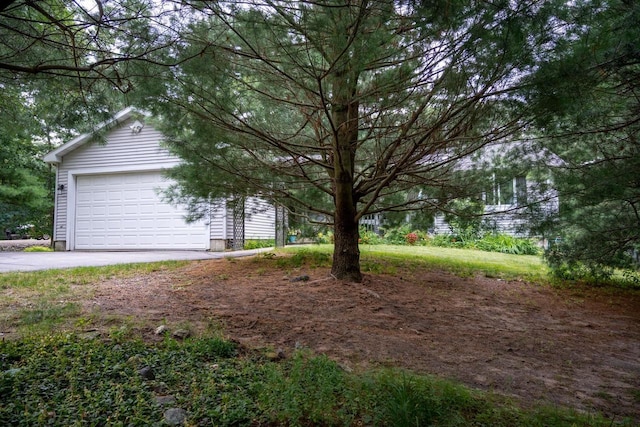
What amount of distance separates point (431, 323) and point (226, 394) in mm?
2781

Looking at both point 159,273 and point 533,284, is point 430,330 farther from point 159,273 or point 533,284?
point 159,273

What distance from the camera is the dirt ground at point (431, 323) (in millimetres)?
3051

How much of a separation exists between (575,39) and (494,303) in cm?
361

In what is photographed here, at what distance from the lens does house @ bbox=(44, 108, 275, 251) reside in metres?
12.1

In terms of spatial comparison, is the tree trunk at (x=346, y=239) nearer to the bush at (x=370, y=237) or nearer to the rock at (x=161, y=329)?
the rock at (x=161, y=329)

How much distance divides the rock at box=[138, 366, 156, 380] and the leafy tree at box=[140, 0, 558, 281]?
2621 millimetres

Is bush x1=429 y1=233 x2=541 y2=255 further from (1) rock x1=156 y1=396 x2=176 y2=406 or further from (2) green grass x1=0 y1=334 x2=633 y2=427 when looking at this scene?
(1) rock x1=156 y1=396 x2=176 y2=406

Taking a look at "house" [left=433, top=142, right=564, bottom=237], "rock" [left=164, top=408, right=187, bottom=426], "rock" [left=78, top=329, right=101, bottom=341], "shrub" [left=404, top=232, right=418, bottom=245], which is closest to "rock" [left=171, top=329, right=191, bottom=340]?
"rock" [left=78, top=329, right=101, bottom=341]

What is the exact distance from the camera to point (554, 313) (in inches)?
209

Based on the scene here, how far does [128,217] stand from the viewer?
1239 cm

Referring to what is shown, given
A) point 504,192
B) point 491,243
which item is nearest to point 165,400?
point 504,192

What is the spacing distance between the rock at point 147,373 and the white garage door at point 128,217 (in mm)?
9575

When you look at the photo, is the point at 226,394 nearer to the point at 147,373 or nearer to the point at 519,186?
the point at 147,373

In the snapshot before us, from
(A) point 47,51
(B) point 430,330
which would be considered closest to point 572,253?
(B) point 430,330
